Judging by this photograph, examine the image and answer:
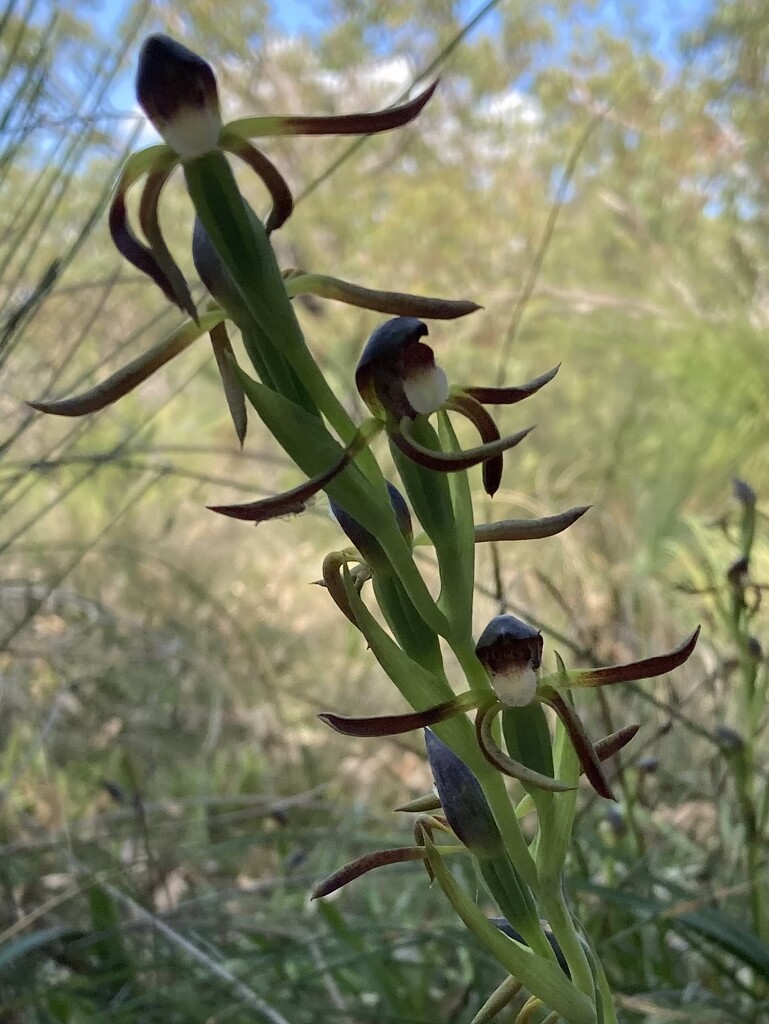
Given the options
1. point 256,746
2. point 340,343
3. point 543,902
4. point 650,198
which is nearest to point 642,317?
point 650,198

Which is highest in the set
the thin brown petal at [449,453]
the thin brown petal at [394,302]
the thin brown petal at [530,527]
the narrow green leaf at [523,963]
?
the thin brown petal at [394,302]

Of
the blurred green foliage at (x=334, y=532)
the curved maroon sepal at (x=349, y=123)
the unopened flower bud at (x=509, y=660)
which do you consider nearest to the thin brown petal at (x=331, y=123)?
the curved maroon sepal at (x=349, y=123)

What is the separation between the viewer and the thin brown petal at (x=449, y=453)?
163 millimetres

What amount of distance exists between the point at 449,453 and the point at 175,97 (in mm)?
89

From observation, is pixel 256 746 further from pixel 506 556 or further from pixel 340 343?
pixel 340 343

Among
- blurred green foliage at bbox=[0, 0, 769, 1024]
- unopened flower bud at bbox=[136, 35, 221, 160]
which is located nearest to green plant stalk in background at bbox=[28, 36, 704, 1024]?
unopened flower bud at bbox=[136, 35, 221, 160]

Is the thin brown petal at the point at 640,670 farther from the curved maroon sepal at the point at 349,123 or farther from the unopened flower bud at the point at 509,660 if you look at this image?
the curved maroon sepal at the point at 349,123

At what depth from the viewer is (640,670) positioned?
19 centimetres

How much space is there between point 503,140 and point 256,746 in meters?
2.95

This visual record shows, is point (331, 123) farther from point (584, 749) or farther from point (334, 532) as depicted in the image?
point (334, 532)

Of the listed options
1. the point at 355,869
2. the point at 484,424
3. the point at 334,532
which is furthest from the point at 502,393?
the point at 334,532

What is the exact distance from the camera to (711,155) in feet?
8.66

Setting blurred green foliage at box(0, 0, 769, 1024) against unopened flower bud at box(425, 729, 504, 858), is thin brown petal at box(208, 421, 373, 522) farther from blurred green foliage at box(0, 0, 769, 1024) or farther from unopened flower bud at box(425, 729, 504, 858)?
blurred green foliage at box(0, 0, 769, 1024)

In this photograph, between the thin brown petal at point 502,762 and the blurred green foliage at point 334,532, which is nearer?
the thin brown petal at point 502,762
